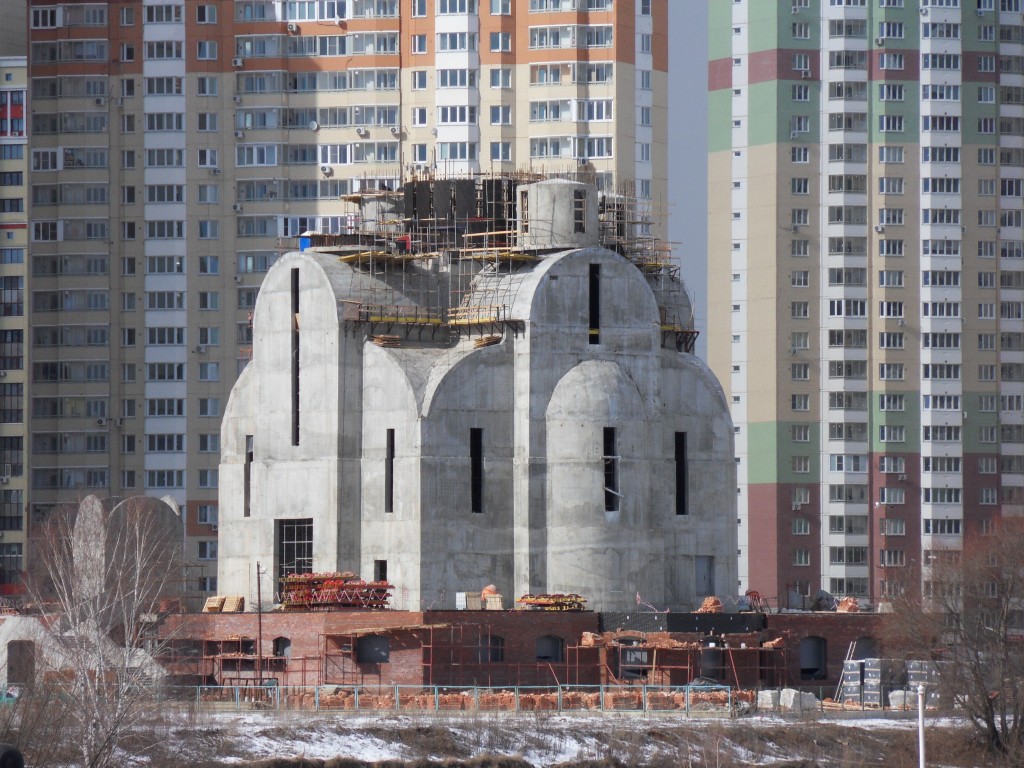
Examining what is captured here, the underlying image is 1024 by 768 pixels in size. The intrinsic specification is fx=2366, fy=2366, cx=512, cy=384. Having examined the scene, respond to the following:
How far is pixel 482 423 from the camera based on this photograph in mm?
102500

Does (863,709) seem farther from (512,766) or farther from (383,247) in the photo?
(383,247)

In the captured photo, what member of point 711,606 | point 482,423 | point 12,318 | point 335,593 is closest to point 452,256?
point 482,423

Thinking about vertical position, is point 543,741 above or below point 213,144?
below

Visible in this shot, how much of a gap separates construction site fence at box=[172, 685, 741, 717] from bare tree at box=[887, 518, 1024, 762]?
311 inches

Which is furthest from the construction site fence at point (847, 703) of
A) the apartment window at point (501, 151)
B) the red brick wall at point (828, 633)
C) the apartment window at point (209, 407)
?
the apartment window at point (209, 407)

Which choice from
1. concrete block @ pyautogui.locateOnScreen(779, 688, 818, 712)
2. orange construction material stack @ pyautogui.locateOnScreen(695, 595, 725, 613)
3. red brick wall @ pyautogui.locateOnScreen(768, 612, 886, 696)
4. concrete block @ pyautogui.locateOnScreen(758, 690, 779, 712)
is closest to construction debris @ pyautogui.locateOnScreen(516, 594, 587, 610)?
orange construction material stack @ pyautogui.locateOnScreen(695, 595, 725, 613)

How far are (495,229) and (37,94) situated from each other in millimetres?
57054

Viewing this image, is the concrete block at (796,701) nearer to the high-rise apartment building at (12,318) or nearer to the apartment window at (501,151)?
the apartment window at (501,151)

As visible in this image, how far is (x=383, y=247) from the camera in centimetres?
10794

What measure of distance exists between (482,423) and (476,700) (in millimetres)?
19088

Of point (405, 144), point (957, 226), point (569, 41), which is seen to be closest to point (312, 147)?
point (405, 144)

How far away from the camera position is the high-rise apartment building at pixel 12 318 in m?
146

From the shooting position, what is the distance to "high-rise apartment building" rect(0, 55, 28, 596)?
145875mm

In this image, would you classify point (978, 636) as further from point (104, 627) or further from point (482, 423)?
point (104, 627)
